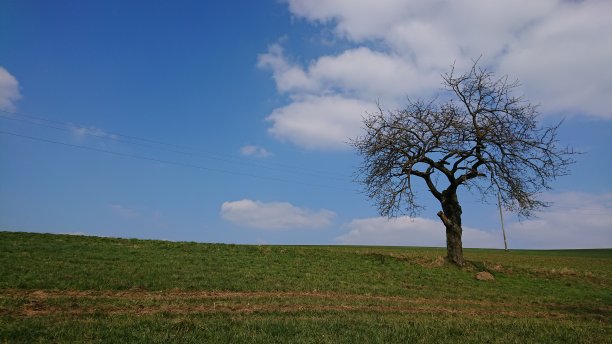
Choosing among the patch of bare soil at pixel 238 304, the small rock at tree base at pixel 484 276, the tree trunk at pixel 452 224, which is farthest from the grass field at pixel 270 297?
the tree trunk at pixel 452 224

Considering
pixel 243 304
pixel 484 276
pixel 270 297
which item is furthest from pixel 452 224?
pixel 243 304

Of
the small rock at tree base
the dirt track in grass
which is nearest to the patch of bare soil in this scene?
the dirt track in grass

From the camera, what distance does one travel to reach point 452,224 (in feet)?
105

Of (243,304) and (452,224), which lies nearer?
(243,304)

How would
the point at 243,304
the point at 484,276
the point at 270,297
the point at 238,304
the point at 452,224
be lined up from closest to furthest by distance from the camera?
the point at 238,304
the point at 243,304
the point at 270,297
the point at 484,276
the point at 452,224

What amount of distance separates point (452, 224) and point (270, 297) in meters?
20.0

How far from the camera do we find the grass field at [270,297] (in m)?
9.58

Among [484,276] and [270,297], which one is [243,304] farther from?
[484,276]

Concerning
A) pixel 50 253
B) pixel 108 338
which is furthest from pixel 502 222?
pixel 108 338

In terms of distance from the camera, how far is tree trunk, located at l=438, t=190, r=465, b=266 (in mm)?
31812

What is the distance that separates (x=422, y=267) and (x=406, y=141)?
924cm

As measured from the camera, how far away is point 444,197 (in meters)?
32.6

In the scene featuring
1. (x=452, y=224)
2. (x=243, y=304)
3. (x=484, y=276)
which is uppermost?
(x=452, y=224)

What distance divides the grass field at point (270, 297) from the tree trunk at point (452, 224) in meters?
1.67
